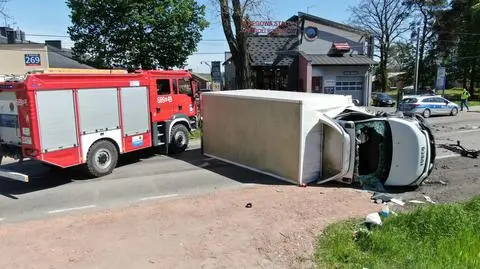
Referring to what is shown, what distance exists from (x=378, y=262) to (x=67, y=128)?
25.6ft

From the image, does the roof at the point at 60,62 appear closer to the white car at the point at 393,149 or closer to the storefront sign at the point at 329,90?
the storefront sign at the point at 329,90

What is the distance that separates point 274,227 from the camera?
23.8 feet

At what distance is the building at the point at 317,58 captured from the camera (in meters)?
42.0

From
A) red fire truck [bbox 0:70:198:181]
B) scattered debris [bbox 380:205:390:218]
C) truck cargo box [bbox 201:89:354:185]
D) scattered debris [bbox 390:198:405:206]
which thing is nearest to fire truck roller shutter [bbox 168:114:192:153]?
red fire truck [bbox 0:70:198:181]

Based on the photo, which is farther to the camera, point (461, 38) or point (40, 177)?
point (461, 38)

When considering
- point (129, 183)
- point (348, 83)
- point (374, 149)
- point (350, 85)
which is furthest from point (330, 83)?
point (129, 183)

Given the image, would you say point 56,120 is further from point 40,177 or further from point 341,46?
point 341,46

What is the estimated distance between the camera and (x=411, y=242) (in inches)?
249

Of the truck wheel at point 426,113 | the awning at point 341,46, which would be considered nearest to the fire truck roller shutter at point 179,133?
the truck wheel at point 426,113

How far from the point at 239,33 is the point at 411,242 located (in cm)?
1582

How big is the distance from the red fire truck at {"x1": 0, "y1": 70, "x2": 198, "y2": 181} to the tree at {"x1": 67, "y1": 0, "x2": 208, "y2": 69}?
420 inches

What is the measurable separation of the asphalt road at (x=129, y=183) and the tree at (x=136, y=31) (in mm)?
11516

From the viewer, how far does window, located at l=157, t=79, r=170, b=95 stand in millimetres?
13594

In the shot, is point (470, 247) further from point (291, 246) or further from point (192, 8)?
point (192, 8)
